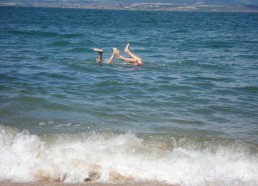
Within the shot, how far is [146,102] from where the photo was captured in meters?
10.4

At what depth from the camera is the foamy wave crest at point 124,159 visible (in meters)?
5.96

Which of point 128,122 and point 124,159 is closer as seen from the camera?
point 124,159

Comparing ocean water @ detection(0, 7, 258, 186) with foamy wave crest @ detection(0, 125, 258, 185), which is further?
ocean water @ detection(0, 7, 258, 186)

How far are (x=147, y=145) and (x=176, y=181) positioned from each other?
143 centimetres

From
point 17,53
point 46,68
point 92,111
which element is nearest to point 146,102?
point 92,111

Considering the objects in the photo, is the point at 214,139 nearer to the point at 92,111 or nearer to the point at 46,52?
the point at 92,111

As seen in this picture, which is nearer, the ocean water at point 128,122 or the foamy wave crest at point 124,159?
the foamy wave crest at point 124,159

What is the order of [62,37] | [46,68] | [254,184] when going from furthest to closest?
[62,37] → [46,68] → [254,184]

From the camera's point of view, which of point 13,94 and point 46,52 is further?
point 46,52

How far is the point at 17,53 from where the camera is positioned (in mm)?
18625

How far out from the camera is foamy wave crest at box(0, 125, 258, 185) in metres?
5.96

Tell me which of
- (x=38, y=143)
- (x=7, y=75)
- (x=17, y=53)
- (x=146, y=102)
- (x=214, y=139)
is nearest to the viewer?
(x=38, y=143)

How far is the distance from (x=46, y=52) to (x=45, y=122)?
462 inches

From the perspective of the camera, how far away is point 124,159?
6.55m
